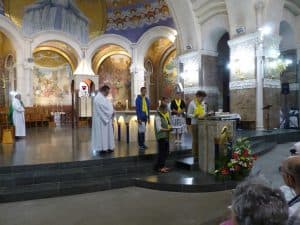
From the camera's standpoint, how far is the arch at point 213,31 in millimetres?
13539

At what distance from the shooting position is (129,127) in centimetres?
953

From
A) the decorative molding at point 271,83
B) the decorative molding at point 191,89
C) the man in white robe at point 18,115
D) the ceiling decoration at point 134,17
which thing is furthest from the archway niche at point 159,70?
the man in white robe at point 18,115

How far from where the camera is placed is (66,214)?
4273mm

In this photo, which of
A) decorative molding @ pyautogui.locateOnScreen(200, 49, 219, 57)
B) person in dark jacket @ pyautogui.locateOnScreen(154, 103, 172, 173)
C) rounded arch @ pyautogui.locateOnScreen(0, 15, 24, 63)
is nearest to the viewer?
person in dark jacket @ pyautogui.locateOnScreen(154, 103, 172, 173)

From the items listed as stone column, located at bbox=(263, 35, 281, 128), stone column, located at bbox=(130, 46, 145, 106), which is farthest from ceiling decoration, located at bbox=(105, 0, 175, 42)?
stone column, located at bbox=(263, 35, 281, 128)

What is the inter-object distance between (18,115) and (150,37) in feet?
34.3

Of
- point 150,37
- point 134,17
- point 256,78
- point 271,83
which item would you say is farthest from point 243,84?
point 134,17

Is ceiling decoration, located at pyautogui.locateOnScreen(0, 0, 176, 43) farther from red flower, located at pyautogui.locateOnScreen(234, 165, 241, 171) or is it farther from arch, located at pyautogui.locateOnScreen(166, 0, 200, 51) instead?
red flower, located at pyautogui.locateOnScreen(234, 165, 241, 171)

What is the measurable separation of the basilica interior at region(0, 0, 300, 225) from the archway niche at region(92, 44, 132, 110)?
7 centimetres

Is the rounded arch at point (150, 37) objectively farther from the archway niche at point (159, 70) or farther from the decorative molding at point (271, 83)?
the decorative molding at point (271, 83)

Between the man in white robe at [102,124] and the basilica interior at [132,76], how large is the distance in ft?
1.10

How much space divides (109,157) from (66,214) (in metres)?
2.28

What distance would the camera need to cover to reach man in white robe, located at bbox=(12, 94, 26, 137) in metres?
11.2

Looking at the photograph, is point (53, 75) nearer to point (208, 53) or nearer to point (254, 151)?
point (208, 53)
